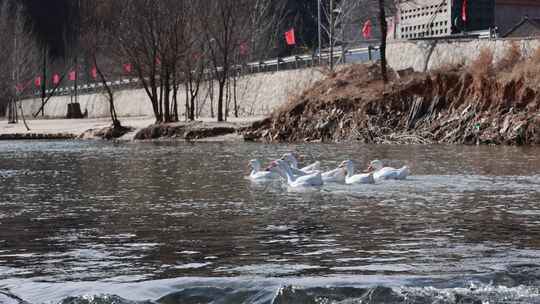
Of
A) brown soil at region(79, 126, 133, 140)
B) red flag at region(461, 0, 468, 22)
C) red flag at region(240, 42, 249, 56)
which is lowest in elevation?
brown soil at region(79, 126, 133, 140)

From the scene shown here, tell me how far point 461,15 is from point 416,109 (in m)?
26.3

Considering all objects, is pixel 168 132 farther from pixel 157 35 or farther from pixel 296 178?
pixel 296 178

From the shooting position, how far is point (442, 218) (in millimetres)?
16234

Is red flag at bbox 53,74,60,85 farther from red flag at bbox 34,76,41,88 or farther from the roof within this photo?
the roof

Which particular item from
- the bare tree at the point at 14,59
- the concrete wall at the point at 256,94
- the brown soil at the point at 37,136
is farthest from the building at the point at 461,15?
the bare tree at the point at 14,59

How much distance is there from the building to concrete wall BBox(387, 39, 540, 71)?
6.73 metres

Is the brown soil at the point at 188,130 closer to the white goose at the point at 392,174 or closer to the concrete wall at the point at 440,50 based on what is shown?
the concrete wall at the point at 440,50

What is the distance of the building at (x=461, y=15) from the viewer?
65.1 m

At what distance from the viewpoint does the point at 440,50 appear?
52.3 meters

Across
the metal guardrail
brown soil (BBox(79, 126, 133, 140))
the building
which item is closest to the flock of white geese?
brown soil (BBox(79, 126, 133, 140))

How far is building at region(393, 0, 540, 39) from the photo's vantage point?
213ft

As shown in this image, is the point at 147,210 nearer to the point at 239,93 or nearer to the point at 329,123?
the point at 329,123

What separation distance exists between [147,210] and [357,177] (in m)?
5.78

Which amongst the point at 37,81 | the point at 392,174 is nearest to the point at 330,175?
the point at 392,174
